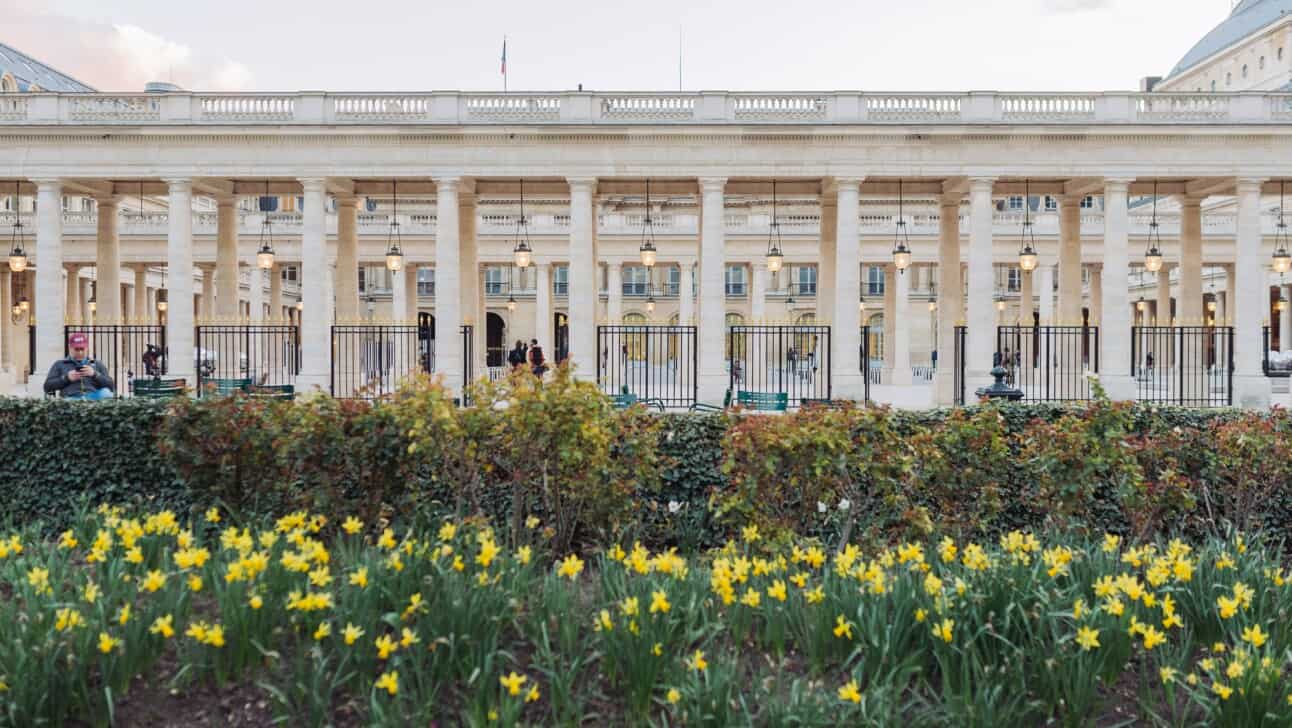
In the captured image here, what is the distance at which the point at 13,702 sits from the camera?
16.4 ft

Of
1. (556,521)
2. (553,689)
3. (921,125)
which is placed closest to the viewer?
(553,689)

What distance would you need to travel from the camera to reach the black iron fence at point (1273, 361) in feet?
96.7

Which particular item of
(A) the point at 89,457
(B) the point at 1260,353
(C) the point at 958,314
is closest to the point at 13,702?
(A) the point at 89,457

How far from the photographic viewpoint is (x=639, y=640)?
556 cm

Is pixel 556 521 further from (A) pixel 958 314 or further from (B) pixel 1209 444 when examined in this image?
(A) pixel 958 314

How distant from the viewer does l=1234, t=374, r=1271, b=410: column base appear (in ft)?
98.2

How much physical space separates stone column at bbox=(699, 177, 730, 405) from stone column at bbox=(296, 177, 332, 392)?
40.5 feet

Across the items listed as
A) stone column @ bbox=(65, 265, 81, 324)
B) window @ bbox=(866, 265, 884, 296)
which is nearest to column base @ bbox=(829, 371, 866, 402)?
stone column @ bbox=(65, 265, 81, 324)

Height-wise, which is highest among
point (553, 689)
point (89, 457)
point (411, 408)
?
point (411, 408)

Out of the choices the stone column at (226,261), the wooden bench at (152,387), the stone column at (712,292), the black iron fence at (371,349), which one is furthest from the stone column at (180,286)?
the stone column at (712,292)

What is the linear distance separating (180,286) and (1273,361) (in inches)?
1985

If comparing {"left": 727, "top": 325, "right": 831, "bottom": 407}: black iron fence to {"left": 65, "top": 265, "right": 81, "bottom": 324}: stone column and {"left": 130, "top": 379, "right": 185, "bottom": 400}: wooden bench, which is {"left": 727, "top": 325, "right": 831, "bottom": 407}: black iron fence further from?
{"left": 65, "top": 265, "right": 81, "bottom": 324}: stone column

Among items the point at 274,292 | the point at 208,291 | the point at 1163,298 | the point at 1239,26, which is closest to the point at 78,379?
the point at 274,292

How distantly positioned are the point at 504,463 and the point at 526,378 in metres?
0.81
